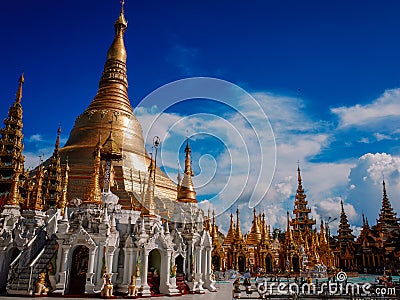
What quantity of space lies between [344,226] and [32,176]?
57397 mm

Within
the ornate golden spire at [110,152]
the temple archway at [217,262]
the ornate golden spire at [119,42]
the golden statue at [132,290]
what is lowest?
the golden statue at [132,290]

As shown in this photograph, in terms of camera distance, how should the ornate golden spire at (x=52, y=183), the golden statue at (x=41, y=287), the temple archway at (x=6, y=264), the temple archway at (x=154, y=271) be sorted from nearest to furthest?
the golden statue at (x=41, y=287), the temple archway at (x=6, y=264), the temple archway at (x=154, y=271), the ornate golden spire at (x=52, y=183)

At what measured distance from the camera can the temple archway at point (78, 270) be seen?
1900 centimetres

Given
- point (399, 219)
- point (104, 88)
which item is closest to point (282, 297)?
point (104, 88)

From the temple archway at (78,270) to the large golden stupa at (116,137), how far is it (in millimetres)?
11271

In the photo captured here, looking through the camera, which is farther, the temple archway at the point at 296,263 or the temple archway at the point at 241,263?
the temple archway at the point at 296,263

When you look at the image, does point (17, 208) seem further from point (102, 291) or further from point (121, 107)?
point (121, 107)

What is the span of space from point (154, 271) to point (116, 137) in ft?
72.4

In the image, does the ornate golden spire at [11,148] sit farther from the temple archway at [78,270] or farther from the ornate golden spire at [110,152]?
the temple archway at [78,270]

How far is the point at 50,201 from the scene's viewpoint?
34.2 m

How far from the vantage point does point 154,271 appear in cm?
2161

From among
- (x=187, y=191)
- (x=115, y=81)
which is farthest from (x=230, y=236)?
(x=115, y=81)

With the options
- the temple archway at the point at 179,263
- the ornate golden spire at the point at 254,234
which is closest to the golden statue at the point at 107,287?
the temple archway at the point at 179,263

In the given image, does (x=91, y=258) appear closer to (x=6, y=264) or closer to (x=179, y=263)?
(x=6, y=264)
